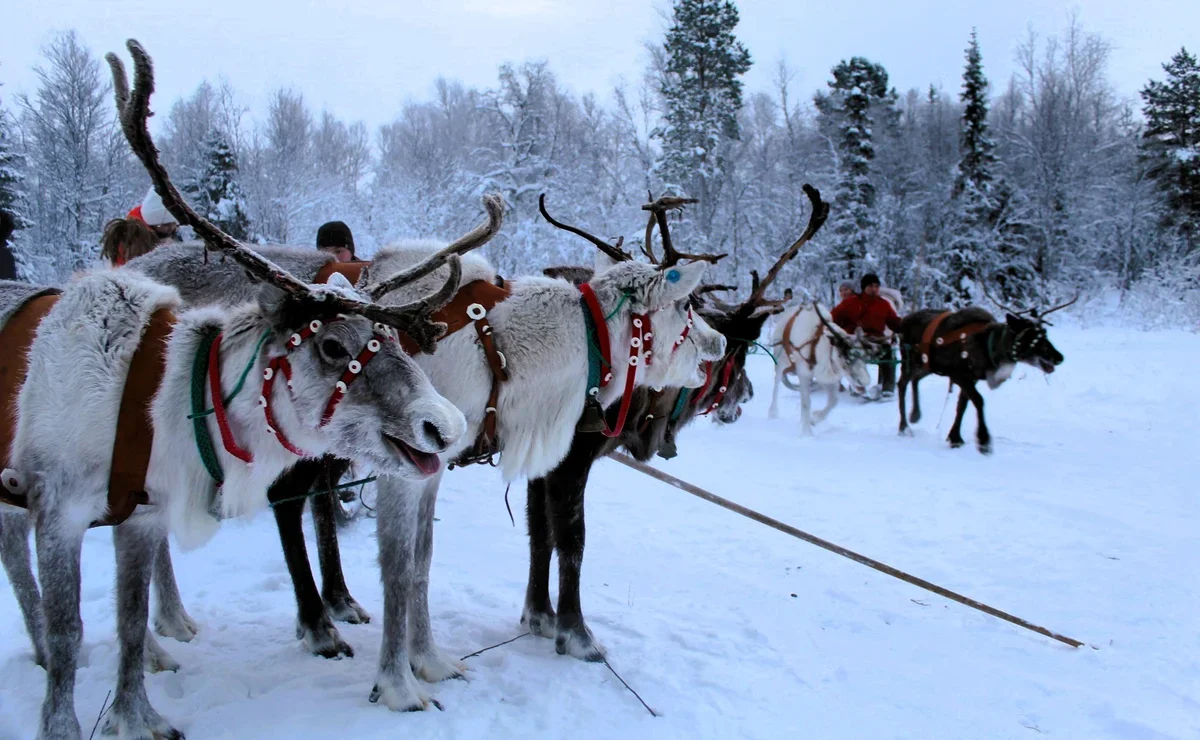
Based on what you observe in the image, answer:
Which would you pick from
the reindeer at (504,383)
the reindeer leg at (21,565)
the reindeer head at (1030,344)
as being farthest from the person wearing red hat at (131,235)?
the reindeer head at (1030,344)

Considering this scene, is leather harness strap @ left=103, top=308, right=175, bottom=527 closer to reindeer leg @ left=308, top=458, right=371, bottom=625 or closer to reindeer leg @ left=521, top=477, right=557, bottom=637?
reindeer leg @ left=308, top=458, right=371, bottom=625

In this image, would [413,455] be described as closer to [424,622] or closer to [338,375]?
[338,375]

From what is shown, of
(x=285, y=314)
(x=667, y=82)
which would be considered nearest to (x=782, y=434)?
(x=285, y=314)

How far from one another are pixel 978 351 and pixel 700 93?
25.2m

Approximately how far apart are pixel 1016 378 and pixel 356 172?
143 ft

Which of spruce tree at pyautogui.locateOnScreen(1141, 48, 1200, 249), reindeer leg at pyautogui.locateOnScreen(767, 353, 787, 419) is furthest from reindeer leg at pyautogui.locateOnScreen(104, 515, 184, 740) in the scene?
spruce tree at pyautogui.locateOnScreen(1141, 48, 1200, 249)

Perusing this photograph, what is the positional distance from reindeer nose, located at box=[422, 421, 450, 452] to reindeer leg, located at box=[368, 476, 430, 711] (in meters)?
0.87

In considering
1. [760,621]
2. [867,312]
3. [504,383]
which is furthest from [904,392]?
[504,383]

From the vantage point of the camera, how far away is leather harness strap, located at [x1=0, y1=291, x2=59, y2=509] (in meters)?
Result: 2.57

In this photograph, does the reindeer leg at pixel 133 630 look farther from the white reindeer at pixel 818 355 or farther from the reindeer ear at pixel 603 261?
the white reindeer at pixel 818 355

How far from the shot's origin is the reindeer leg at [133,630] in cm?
282

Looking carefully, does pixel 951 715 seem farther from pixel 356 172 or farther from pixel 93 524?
pixel 356 172

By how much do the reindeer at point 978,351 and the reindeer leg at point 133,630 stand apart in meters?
10.0

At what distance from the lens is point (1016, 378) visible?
1659cm
